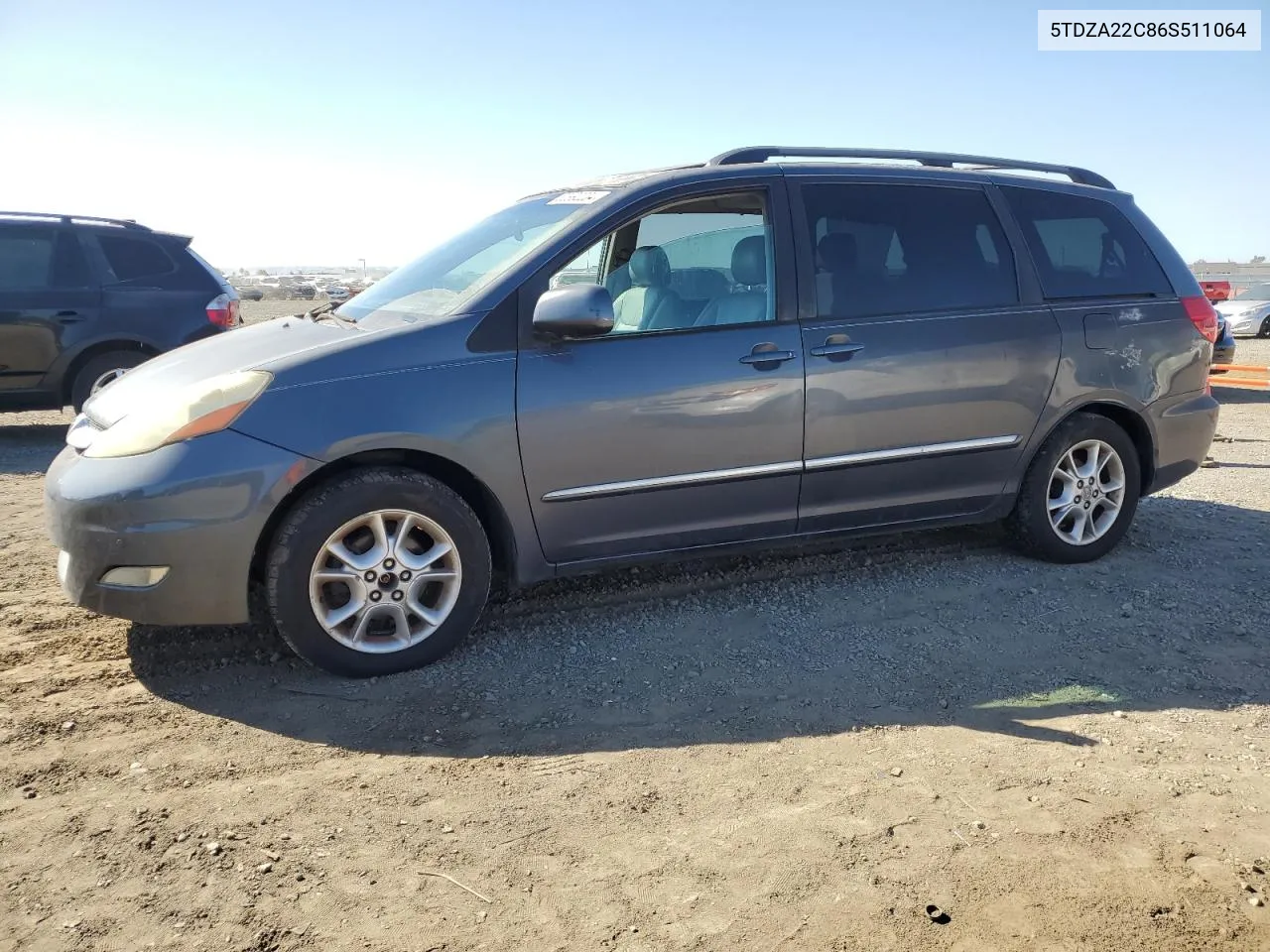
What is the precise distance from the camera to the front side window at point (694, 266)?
4289mm

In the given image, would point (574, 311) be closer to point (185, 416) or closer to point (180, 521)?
point (185, 416)

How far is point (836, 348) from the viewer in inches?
174

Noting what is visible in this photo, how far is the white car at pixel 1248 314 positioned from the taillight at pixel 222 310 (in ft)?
68.5

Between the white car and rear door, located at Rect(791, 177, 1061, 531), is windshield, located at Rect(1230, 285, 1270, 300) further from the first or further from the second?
rear door, located at Rect(791, 177, 1061, 531)

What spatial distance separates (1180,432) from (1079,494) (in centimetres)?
69

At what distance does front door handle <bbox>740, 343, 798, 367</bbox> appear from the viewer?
4250mm

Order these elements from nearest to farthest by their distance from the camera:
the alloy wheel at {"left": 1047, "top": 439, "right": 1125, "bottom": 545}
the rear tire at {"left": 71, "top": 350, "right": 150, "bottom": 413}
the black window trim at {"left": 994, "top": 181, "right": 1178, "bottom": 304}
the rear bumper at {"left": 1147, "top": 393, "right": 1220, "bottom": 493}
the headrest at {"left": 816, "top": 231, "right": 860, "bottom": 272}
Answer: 1. the headrest at {"left": 816, "top": 231, "right": 860, "bottom": 272}
2. the black window trim at {"left": 994, "top": 181, "right": 1178, "bottom": 304}
3. the alloy wheel at {"left": 1047, "top": 439, "right": 1125, "bottom": 545}
4. the rear bumper at {"left": 1147, "top": 393, "right": 1220, "bottom": 493}
5. the rear tire at {"left": 71, "top": 350, "right": 150, "bottom": 413}

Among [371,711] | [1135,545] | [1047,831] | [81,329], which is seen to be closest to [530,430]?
[371,711]

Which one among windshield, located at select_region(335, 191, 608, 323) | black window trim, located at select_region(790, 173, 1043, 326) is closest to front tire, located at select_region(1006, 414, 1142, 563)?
black window trim, located at select_region(790, 173, 1043, 326)

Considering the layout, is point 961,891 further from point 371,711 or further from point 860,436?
point 860,436

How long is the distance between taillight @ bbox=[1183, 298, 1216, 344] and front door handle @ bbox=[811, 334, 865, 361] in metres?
2.08

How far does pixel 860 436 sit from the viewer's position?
4.50m

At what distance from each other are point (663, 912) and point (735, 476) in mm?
2117

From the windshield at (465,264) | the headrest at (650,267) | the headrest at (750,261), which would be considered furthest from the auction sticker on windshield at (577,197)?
the headrest at (750,261)
